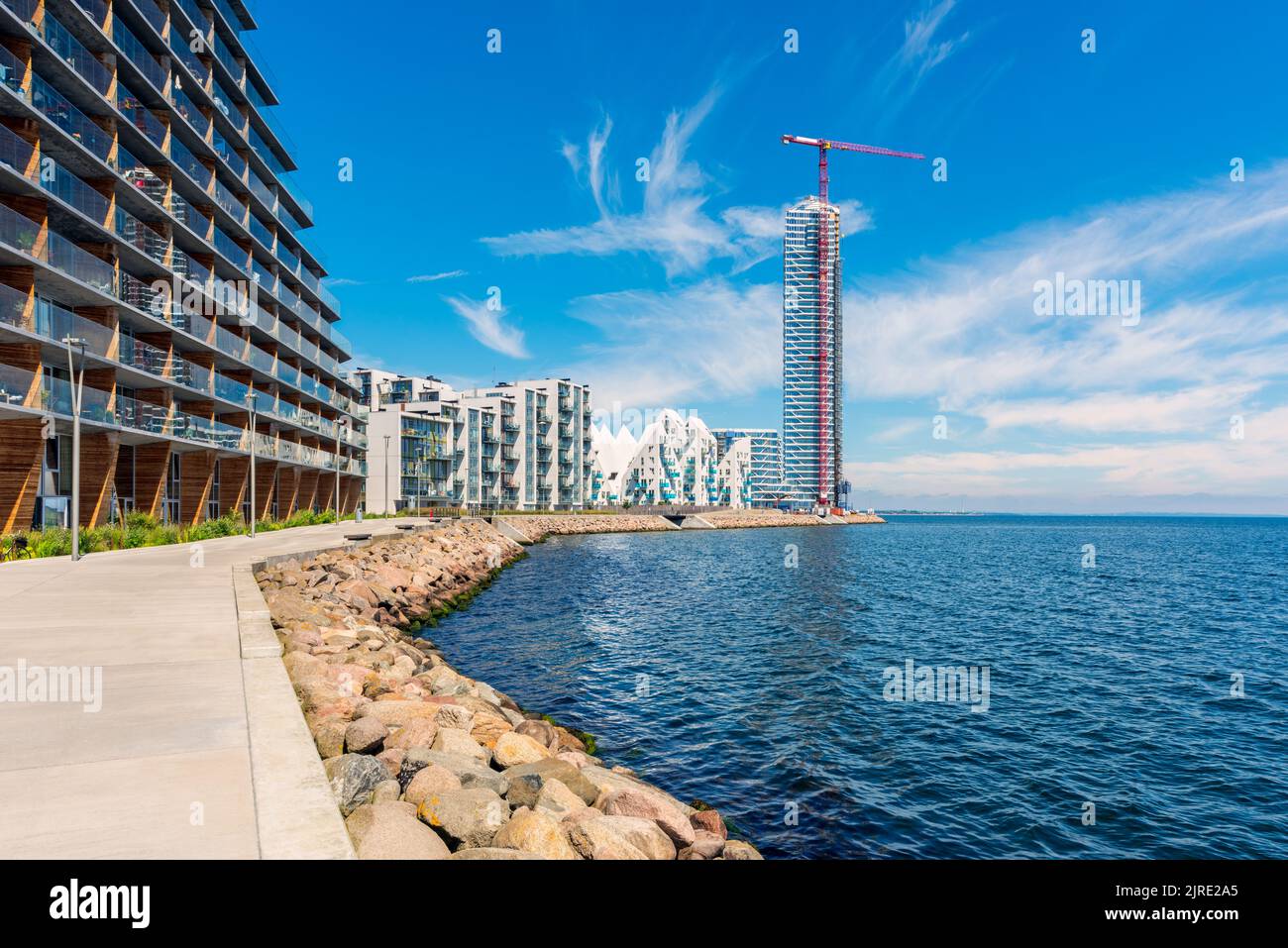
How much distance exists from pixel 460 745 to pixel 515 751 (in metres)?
0.81

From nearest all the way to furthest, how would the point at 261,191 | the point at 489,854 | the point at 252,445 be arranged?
the point at 489,854 < the point at 252,445 < the point at 261,191

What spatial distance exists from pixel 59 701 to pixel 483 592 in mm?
29648

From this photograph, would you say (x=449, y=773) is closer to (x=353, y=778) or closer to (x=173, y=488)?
(x=353, y=778)

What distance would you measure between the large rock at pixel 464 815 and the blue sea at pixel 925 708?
205 inches

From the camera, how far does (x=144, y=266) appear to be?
37.2 metres

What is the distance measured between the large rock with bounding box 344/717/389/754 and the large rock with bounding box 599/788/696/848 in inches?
114

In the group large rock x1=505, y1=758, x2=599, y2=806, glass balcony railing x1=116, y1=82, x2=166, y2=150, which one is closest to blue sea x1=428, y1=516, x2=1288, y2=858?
A: large rock x1=505, y1=758, x2=599, y2=806

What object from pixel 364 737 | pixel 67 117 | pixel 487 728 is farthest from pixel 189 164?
pixel 364 737

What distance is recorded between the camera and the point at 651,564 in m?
58.0

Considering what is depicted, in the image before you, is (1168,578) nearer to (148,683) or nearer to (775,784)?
→ (775,784)

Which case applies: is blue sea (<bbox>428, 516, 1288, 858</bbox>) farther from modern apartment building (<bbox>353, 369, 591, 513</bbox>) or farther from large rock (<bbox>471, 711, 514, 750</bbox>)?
modern apartment building (<bbox>353, 369, 591, 513</bbox>)

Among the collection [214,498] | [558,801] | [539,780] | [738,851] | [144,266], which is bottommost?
[738,851]

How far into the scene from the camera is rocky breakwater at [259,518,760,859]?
6.88m
